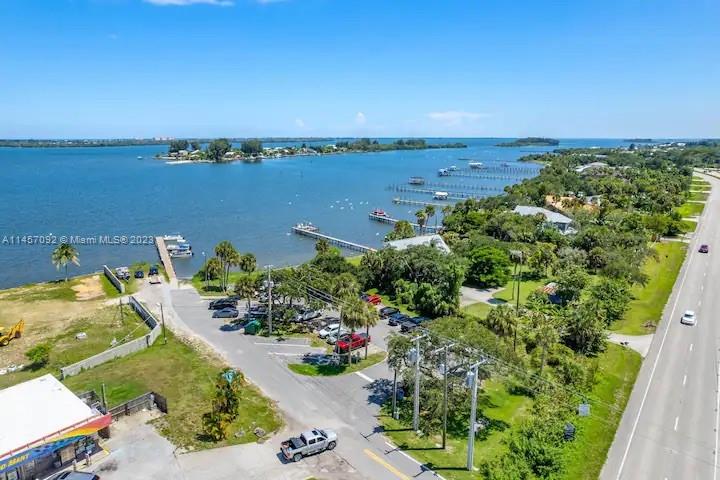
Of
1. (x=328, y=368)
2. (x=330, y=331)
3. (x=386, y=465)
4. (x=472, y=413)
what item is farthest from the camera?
(x=330, y=331)

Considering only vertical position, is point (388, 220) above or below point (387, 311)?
above

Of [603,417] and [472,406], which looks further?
[603,417]

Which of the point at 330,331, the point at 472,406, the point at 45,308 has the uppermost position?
the point at 472,406

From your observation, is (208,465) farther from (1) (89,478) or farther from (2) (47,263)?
(2) (47,263)

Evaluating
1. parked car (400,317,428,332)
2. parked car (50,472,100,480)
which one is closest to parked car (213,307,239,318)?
parked car (400,317,428,332)

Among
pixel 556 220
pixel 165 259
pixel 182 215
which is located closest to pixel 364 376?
pixel 165 259

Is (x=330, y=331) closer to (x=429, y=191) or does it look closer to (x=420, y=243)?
(x=420, y=243)

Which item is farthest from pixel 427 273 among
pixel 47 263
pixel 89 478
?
pixel 47 263
